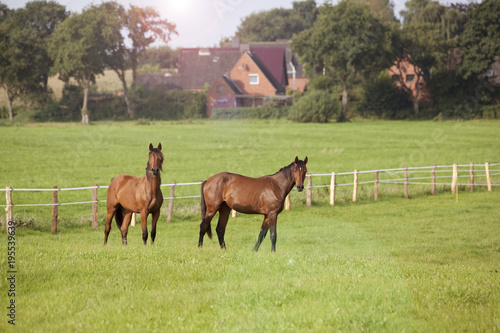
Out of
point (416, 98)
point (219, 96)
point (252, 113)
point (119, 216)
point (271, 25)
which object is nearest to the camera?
point (119, 216)

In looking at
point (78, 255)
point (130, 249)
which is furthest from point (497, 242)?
point (78, 255)

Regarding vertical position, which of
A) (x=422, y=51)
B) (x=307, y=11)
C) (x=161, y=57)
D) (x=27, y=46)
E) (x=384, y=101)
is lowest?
(x=384, y=101)

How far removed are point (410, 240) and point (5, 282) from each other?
12.9 meters

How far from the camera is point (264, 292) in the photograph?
27.1ft

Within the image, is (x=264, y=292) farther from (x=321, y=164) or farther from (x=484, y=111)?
(x=484, y=111)

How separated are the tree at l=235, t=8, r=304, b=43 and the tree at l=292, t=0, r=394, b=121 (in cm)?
6466

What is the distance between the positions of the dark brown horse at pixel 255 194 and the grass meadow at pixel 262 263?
894mm

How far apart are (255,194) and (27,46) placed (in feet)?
268

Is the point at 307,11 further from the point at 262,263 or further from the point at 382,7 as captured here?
the point at 262,263

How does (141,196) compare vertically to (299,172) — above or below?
below

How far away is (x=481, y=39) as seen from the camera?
77188 mm

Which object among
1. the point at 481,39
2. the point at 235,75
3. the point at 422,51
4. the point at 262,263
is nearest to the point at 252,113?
the point at 235,75

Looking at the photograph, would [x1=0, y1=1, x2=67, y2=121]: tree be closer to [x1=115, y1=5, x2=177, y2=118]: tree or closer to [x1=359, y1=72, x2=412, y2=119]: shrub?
[x1=115, y1=5, x2=177, y2=118]: tree

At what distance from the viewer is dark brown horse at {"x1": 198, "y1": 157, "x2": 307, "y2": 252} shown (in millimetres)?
12758
